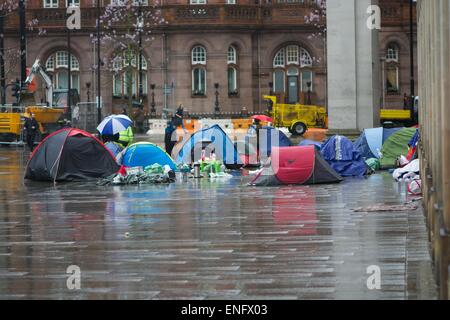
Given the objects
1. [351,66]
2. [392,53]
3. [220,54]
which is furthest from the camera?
[392,53]

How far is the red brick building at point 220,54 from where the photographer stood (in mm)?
82625

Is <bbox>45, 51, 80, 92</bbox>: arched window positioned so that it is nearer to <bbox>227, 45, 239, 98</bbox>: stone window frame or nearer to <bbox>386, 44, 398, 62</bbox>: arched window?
<bbox>227, 45, 239, 98</bbox>: stone window frame

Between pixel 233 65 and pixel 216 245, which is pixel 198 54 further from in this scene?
pixel 216 245

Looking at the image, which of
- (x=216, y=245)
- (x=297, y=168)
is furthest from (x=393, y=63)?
(x=216, y=245)

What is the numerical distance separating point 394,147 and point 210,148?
593 cm

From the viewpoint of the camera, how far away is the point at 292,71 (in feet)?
277

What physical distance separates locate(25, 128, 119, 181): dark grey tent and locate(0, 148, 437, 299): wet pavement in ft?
15.0

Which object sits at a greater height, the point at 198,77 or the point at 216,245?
the point at 198,77

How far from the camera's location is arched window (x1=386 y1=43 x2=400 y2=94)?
83188 mm

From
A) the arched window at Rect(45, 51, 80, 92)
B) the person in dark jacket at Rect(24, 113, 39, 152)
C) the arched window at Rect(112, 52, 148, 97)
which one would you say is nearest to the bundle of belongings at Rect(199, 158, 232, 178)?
the person in dark jacket at Rect(24, 113, 39, 152)

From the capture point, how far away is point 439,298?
1245 centimetres

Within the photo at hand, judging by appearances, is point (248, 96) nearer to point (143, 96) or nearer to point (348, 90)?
point (143, 96)

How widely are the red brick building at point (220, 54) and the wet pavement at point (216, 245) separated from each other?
52.1 meters
